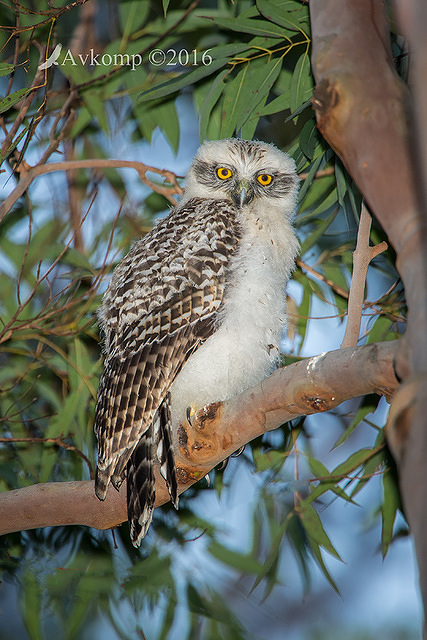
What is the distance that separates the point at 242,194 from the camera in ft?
9.86

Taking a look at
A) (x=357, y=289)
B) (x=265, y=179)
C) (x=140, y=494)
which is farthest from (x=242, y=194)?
(x=140, y=494)

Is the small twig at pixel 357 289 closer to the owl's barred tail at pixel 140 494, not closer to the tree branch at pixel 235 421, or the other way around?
Answer: the tree branch at pixel 235 421

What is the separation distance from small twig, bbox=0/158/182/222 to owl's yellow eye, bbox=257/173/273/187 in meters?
0.57

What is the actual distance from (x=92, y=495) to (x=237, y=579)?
76.2 inches

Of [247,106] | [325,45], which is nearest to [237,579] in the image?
[247,106]

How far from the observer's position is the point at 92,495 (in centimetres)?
242

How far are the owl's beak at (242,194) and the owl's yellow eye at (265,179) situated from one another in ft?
0.26

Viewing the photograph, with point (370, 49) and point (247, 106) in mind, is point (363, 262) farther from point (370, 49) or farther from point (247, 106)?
point (247, 106)

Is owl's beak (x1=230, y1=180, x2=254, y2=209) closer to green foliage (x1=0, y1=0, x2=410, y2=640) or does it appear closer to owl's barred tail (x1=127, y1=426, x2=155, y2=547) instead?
green foliage (x1=0, y1=0, x2=410, y2=640)

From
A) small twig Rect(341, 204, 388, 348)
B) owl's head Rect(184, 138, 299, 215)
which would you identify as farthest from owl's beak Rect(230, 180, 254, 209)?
small twig Rect(341, 204, 388, 348)

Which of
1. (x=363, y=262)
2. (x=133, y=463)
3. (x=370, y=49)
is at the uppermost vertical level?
(x=370, y=49)

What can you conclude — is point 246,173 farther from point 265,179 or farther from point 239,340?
point 239,340

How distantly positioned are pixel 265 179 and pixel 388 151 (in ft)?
6.46

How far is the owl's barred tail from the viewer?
2334 mm
